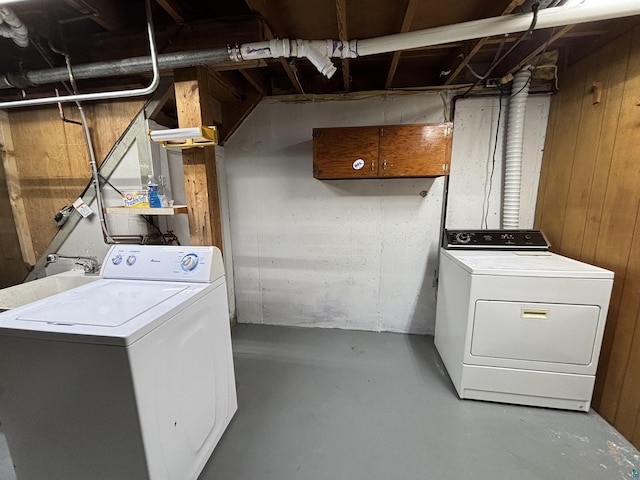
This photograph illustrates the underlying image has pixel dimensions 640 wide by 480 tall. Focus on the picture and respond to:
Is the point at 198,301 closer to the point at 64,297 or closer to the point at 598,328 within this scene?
the point at 64,297

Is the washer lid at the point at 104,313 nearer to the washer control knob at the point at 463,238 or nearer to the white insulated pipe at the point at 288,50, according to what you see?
the white insulated pipe at the point at 288,50

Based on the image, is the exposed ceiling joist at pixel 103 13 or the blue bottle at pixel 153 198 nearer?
the exposed ceiling joist at pixel 103 13

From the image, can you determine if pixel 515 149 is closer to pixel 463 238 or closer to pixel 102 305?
pixel 463 238

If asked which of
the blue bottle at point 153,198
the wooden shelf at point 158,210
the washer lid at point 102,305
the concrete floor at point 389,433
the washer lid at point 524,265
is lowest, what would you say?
the concrete floor at point 389,433

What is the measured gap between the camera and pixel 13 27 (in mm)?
1420

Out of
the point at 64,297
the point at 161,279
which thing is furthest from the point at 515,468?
the point at 64,297

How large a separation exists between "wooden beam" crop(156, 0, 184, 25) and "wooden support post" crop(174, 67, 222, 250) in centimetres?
23

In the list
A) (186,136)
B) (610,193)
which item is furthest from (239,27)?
(610,193)

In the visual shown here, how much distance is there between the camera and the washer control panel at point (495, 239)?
2.10 m

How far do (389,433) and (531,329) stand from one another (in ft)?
3.49

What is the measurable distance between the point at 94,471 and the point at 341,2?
224cm

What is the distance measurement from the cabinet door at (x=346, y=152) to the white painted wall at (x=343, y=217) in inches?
14.2

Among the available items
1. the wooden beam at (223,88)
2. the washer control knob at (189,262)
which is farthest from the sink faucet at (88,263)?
the wooden beam at (223,88)

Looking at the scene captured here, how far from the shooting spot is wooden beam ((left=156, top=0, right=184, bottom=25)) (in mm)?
1373
